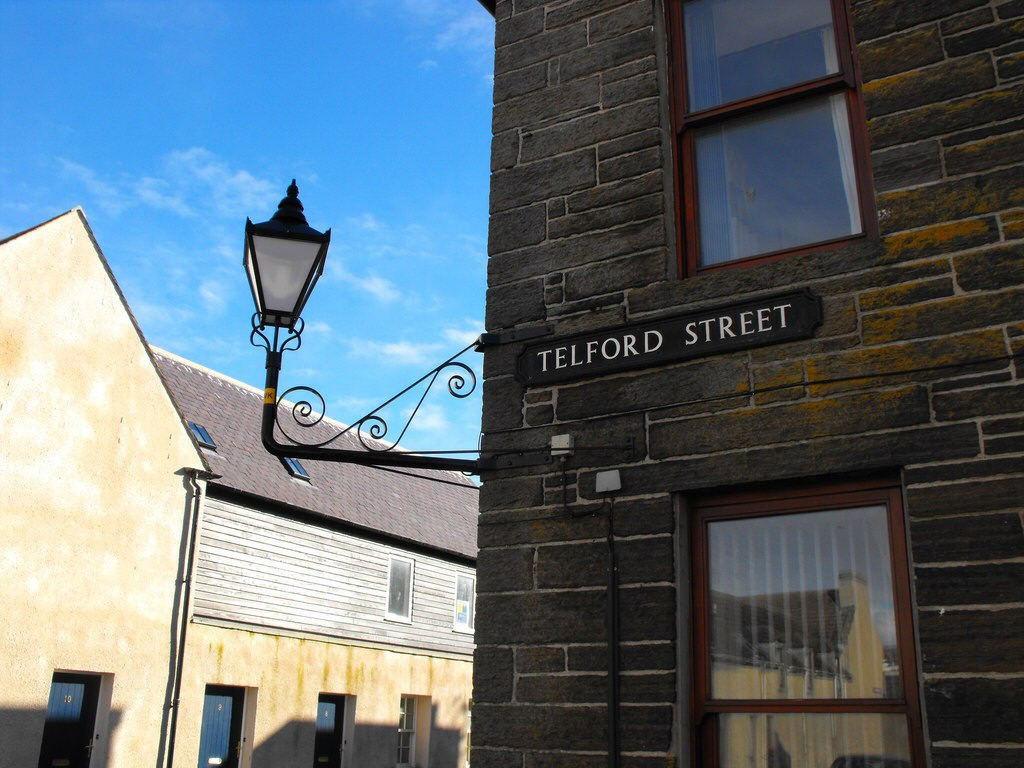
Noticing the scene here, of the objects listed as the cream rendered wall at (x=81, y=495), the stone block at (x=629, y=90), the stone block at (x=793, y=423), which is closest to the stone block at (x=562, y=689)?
the stone block at (x=793, y=423)

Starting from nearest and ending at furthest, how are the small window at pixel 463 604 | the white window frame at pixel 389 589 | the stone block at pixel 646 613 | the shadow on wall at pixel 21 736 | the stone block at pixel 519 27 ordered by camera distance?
1. the stone block at pixel 646 613
2. the stone block at pixel 519 27
3. the shadow on wall at pixel 21 736
4. the white window frame at pixel 389 589
5. the small window at pixel 463 604

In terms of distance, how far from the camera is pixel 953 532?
3713 millimetres

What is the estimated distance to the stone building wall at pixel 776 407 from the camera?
12.1 feet

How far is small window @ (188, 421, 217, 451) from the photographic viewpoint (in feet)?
59.8

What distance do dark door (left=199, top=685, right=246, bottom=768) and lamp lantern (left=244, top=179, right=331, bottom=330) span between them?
1249cm

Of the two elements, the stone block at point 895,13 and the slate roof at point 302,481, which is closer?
the stone block at point 895,13

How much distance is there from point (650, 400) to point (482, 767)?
1.74m

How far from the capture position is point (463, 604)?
23312mm

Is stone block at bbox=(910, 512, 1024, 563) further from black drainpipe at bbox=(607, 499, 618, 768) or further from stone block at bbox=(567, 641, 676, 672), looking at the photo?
black drainpipe at bbox=(607, 499, 618, 768)

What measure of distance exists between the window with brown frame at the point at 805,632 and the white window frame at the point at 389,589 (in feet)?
56.5

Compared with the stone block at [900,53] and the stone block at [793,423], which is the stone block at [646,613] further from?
the stone block at [900,53]

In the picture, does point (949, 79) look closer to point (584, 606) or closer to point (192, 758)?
point (584, 606)

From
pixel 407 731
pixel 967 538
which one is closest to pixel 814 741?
pixel 967 538

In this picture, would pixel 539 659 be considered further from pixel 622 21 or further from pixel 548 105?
pixel 622 21
